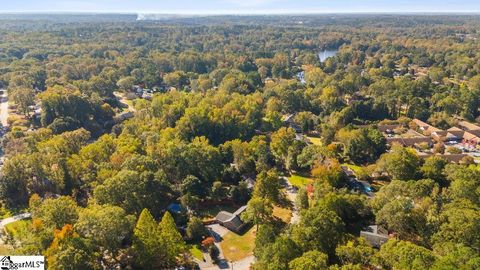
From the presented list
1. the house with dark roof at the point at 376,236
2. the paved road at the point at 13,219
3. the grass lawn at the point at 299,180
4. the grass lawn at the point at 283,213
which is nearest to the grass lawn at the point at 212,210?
the grass lawn at the point at 283,213

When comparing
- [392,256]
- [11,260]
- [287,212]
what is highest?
[11,260]

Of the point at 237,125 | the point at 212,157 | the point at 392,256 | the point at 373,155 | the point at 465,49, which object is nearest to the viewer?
the point at 392,256

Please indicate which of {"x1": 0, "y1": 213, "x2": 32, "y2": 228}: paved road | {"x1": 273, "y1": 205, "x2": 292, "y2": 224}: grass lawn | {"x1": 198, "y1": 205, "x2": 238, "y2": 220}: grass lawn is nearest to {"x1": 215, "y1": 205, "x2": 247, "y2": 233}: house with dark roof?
{"x1": 198, "y1": 205, "x2": 238, "y2": 220}: grass lawn

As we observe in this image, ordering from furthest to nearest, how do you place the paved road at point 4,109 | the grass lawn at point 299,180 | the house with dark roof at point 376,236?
the paved road at point 4,109, the grass lawn at point 299,180, the house with dark roof at point 376,236

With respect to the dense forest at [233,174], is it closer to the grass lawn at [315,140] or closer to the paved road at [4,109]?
the grass lawn at [315,140]

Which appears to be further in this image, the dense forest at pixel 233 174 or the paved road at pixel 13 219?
the paved road at pixel 13 219

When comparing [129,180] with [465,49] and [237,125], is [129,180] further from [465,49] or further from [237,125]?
[465,49]

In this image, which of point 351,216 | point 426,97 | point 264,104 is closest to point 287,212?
point 351,216
